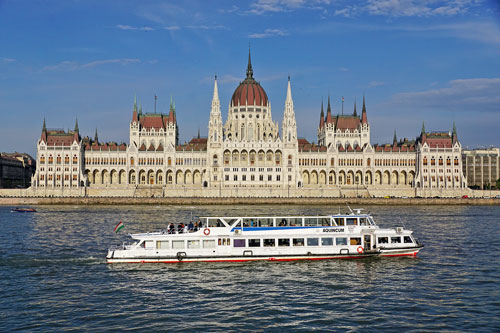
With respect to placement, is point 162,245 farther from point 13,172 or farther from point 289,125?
point 13,172

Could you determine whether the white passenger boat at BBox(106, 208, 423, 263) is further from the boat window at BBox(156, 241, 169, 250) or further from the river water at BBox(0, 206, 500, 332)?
the river water at BBox(0, 206, 500, 332)

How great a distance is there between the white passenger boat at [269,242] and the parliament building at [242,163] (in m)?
94.6

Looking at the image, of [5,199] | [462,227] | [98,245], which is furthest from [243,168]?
[98,245]

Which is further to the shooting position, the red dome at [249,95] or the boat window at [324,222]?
the red dome at [249,95]

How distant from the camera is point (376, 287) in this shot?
3039cm

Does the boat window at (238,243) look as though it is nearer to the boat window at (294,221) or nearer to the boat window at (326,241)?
the boat window at (294,221)

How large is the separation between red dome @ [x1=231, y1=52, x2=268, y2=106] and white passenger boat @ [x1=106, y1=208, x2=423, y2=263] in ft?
383

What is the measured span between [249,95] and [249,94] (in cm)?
29

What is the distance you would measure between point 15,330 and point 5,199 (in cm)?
10483

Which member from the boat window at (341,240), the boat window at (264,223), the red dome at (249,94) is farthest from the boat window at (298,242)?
the red dome at (249,94)

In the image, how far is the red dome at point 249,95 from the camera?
155125mm

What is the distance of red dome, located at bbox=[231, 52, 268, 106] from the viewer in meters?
155

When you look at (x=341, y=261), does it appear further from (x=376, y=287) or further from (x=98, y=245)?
(x=98, y=245)

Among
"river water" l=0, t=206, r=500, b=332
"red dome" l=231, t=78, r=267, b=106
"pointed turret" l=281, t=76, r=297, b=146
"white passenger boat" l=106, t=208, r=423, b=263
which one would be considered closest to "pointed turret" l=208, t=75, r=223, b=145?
"red dome" l=231, t=78, r=267, b=106
